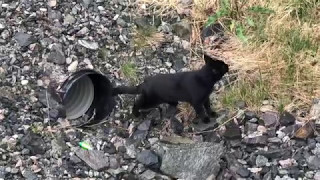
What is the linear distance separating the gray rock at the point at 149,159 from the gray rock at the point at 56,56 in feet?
3.34

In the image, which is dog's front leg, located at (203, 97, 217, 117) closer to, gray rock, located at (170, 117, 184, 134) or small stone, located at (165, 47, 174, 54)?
gray rock, located at (170, 117, 184, 134)

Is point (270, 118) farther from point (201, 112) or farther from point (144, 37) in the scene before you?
point (144, 37)

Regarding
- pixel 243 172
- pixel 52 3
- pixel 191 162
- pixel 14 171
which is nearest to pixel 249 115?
pixel 243 172

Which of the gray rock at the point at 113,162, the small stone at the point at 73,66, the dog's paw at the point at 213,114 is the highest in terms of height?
the small stone at the point at 73,66

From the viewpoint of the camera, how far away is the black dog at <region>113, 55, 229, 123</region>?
5.28m

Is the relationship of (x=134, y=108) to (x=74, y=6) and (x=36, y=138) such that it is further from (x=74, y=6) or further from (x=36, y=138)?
(x=74, y=6)

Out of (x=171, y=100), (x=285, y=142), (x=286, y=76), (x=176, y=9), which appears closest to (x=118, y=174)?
(x=171, y=100)

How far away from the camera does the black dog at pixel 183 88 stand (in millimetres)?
5281

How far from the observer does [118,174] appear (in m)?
4.93

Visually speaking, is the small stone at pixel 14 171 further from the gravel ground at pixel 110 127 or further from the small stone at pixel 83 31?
the small stone at pixel 83 31

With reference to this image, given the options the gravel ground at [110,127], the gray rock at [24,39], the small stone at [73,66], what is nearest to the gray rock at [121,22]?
the gravel ground at [110,127]

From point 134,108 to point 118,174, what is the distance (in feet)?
2.10

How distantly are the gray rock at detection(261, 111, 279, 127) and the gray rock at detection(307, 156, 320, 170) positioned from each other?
1.38 feet

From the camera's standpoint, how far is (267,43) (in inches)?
237
